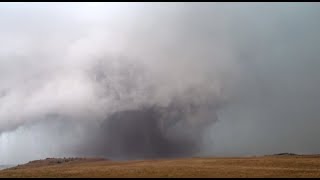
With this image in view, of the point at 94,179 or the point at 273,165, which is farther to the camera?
the point at 273,165

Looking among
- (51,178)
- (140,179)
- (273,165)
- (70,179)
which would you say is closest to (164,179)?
(140,179)

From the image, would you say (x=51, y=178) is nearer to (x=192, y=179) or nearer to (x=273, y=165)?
(x=192, y=179)

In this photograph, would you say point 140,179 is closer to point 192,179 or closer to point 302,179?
point 192,179

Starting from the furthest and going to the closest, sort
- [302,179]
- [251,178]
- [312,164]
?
[312,164], [251,178], [302,179]

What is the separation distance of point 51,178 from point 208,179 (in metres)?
25.4

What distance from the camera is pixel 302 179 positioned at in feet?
171

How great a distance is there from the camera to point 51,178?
191ft

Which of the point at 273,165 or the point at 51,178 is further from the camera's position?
the point at 273,165

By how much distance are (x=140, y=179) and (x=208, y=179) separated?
10.6 meters

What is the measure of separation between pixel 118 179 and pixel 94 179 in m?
3.95

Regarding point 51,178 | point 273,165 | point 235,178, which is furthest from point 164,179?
point 273,165

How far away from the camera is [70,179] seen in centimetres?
5644

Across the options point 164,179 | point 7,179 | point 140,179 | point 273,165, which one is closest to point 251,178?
point 164,179

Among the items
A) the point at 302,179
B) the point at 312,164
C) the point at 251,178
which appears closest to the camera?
the point at 302,179
